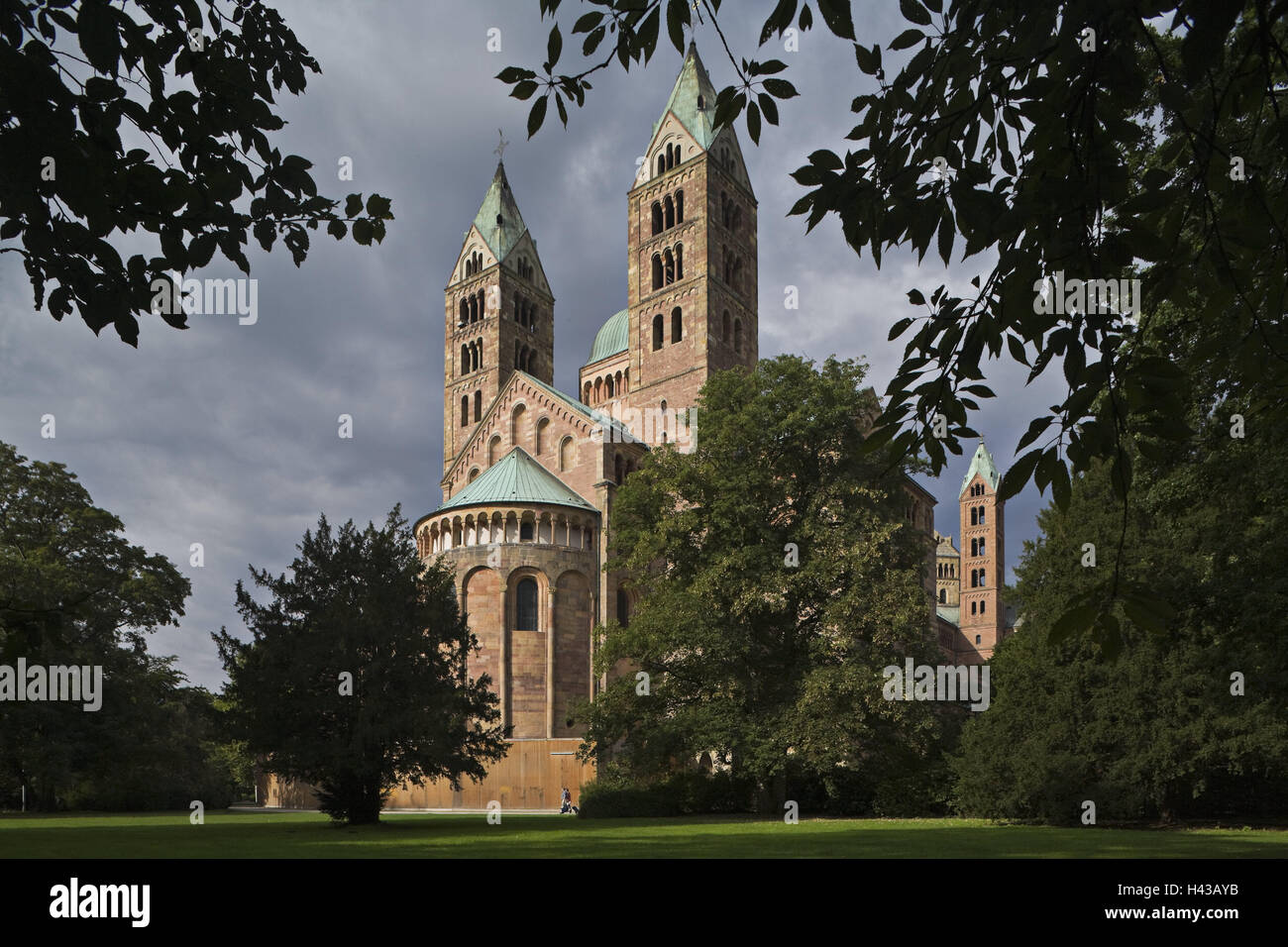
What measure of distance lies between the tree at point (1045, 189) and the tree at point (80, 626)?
99.4 feet

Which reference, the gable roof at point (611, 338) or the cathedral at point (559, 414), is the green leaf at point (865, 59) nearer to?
the cathedral at point (559, 414)

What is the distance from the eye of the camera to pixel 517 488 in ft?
165

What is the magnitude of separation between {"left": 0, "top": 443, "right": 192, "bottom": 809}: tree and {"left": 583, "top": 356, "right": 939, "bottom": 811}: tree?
1686cm

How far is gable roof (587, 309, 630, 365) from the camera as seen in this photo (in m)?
75.0

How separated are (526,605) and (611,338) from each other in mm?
33152

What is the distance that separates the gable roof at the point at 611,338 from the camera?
7501cm

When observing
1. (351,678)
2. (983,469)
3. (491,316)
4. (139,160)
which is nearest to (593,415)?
(491,316)

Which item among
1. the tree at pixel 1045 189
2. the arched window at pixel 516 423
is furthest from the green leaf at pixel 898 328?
the arched window at pixel 516 423

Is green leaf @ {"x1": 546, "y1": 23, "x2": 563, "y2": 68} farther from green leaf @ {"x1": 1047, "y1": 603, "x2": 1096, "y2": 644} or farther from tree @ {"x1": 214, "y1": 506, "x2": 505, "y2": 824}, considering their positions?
tree @ {"x1": 214, "y1": 506, "x2": 505, "y2": 824}

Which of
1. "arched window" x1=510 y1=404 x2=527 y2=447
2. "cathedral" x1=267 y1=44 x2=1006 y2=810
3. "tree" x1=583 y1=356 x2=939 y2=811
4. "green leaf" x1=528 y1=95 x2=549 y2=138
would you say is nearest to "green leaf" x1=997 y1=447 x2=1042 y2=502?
"green leaf" x1=528 y1=95 x2=549 y2=138

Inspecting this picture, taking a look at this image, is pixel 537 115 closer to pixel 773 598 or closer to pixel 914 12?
pixel 914 12
